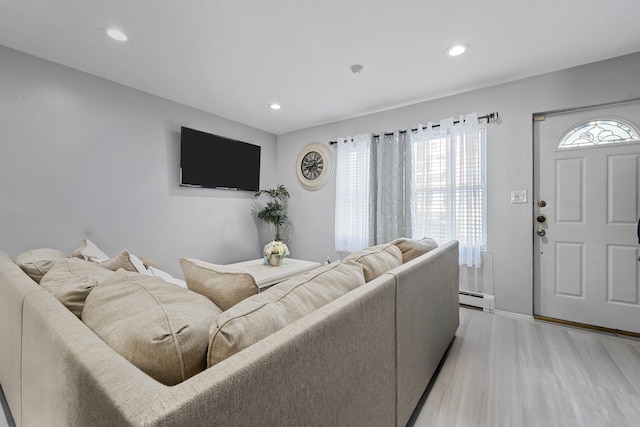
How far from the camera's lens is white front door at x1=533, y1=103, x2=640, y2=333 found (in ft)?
7.69

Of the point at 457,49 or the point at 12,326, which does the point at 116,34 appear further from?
the point at 457,49

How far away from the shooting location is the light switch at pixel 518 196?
8.93 ft

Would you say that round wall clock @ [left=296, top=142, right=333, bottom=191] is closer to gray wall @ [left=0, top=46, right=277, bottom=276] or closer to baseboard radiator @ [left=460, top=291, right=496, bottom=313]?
gray wall @ [left=0, top=46, right=277, bottom=276]

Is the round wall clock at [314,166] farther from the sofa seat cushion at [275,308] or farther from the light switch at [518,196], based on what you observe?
the sofa seat cushion at [275,308]

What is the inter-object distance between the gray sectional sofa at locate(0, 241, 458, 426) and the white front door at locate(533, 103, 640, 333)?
2106 mm

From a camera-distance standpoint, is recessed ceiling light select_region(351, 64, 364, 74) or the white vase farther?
the white vase

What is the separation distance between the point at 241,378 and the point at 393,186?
3.21 metres

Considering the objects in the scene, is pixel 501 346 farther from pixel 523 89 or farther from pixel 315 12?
pixel 315 12

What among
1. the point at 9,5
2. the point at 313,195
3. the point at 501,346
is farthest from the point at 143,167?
the point at 501,346

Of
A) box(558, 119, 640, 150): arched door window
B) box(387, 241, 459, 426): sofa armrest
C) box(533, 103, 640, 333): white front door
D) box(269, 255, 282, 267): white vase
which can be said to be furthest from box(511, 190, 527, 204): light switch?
box(269, 255, 282, 267): white vase

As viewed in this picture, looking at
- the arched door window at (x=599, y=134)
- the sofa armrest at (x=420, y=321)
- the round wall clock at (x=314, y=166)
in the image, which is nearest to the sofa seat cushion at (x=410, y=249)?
the sofa armrest at (x=420, y=321)

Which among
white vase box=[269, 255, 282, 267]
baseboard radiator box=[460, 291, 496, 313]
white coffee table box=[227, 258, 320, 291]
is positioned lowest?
baseboard radiator box=[460, 291, 496, 313]

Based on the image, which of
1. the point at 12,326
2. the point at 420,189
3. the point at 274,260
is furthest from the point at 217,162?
the point at 12,326

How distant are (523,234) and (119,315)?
3.28 meters
